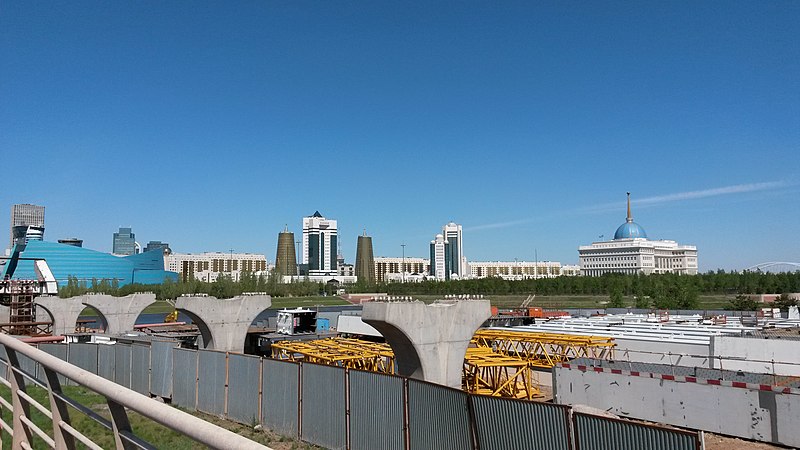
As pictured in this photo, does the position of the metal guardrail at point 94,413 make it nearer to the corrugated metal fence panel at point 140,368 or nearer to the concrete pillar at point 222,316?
the corrugated metal fence panel at point 140,368

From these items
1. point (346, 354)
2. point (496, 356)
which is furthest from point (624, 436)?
point (346, 354)

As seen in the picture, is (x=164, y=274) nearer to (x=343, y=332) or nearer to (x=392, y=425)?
(x=343, y=332)

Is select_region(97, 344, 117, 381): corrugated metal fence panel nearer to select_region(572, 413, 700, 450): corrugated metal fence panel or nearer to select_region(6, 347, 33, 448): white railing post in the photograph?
select_region(572, 413, 700, 450): corrugated metal fence panel

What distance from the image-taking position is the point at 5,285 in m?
52.2

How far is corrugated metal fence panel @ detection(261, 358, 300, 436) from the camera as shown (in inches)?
588

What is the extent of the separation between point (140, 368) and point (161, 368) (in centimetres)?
110

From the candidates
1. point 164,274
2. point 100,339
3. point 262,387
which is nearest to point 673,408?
point 262,387

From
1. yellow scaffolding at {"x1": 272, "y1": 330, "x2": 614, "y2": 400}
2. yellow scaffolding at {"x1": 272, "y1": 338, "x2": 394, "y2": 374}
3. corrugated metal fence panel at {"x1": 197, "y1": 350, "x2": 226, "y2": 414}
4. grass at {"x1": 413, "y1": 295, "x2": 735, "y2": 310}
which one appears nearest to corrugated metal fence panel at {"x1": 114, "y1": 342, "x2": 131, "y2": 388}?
corrugated metal fence panel at {"x1": 197, "y1": 350, "x2": 226, "y2": 414}

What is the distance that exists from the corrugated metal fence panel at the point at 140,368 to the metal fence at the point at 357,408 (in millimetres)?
34

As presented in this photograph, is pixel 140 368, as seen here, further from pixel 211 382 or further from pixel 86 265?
pixel 86 265

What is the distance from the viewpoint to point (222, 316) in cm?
3030

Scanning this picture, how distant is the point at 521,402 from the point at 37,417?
742 centimetres

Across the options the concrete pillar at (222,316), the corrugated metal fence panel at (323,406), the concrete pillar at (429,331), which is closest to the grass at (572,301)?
the concrete pillar at (222,316)

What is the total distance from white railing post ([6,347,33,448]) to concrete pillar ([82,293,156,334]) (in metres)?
39.7
